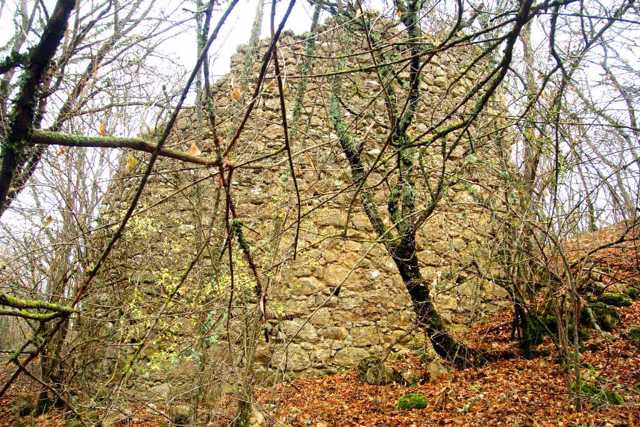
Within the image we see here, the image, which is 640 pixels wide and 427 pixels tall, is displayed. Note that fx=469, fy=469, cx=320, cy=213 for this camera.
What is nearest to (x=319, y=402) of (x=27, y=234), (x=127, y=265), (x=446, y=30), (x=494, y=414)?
(x=494, y=414)

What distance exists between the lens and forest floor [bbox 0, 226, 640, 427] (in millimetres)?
3041

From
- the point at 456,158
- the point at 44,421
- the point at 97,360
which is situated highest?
the point at 456,158

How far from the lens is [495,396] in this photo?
342 centimetres

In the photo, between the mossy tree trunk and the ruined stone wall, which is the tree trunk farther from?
the ruined stone wall

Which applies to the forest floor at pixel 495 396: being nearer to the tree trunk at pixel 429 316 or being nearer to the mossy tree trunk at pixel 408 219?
the tree trunk at pixel 429 316

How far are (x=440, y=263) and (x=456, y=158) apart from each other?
1240 mm

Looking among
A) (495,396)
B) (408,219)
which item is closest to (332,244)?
(408,219)

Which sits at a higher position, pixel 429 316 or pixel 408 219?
pixel 408 219

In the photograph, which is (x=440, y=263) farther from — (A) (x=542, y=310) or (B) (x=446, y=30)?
(B) (x=446, y=30)

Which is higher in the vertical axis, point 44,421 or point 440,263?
point 440,263

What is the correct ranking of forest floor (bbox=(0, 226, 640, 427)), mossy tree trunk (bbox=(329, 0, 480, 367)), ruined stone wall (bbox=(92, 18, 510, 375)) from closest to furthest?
forest floor (bbox=(0, 226, 640, 427)), mossy tree trunk (bbox=(329, 0, 480, 367)), ruined stone wall (bbox=(92, 18, 510, 375))

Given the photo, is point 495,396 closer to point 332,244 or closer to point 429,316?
point 429,316


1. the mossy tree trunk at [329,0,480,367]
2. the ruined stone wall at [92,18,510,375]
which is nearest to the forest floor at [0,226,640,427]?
the mossy tree trunk at [329,0,480,367]

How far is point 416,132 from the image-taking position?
5.19 m
